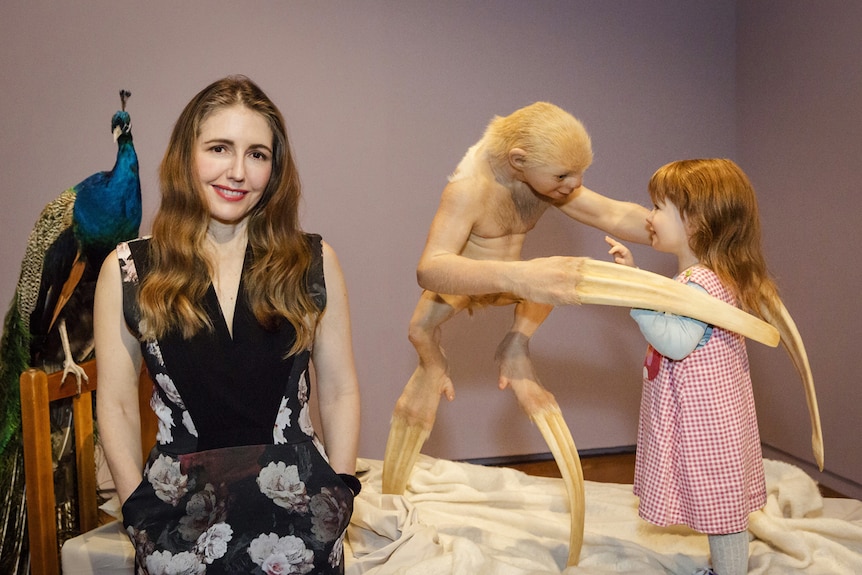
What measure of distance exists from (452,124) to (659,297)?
1.80 metres

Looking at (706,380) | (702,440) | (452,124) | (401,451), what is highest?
(452,124)

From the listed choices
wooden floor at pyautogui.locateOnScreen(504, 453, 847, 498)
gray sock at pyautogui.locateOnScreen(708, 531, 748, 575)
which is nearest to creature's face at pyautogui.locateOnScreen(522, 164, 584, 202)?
gray sock at pyautogui.locateOnScreen(708, 531, 748, 575)

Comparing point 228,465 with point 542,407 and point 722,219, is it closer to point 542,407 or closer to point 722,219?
point 542,407

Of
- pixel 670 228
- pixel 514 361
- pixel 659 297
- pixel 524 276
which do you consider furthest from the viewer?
pixel 514 361

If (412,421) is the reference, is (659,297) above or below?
above

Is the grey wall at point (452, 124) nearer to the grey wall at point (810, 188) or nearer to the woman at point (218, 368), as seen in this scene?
the grey wall at point (810, 188)

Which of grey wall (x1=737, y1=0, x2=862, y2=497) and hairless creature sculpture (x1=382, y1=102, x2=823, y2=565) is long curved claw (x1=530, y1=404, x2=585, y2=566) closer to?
hairless creature sculpture (x1=382, y1=102, x2=823, y2=565)

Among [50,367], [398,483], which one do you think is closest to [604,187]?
[398,483]

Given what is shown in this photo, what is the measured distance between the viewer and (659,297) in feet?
5.50

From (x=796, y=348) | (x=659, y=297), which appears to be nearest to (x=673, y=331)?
(x=659, y=297)

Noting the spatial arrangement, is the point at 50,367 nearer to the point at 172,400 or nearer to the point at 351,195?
the point at 172,400

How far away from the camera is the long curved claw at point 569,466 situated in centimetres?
205

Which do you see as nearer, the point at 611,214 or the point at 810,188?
the point at 611,214

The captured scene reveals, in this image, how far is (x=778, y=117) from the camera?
3316 millimetres
